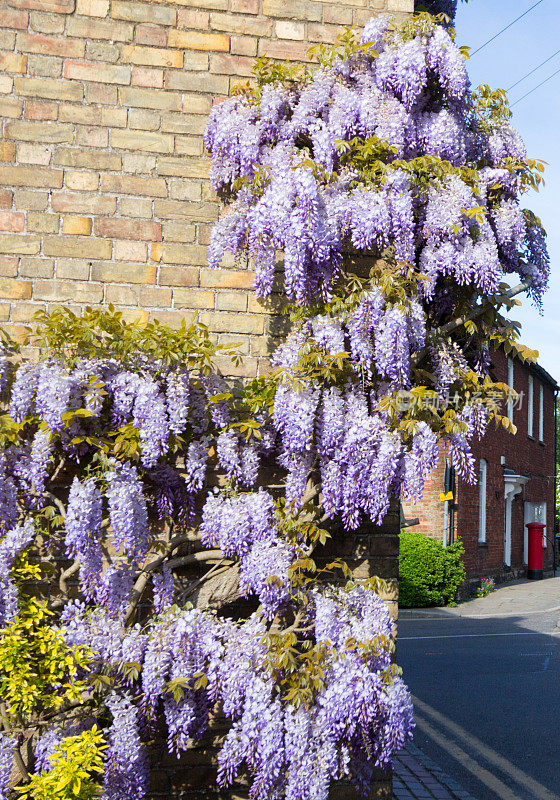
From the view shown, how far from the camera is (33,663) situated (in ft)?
10.4

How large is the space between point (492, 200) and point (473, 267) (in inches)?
21.7

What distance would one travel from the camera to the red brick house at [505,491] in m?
16.8

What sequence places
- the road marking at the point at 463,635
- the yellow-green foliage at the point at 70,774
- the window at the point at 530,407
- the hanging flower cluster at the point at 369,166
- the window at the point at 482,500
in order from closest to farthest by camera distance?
the yellow-green foliage at the point at 70,774 → the hanging flower cluster at the point at 369,166 → the road marking at the point at 463,635 → the window at the point at 482,500 → the window at the point at 530,407

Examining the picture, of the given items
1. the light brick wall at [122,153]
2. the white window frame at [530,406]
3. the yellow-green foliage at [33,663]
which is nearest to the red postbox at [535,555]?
the white window frame at [530,406]

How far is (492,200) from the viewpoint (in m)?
4.03

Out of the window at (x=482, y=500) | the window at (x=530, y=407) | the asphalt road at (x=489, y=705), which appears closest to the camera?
the asphalt road at (x=489, y=705)

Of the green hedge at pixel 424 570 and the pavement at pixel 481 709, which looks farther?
the green hedge at pixel 424 570

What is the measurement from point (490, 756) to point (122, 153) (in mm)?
5824

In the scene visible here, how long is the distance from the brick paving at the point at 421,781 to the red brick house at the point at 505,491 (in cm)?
814

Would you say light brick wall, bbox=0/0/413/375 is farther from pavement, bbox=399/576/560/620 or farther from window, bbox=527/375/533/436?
window, bbox=527/375/533/436

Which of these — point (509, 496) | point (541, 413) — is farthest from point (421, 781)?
point (541, 413)

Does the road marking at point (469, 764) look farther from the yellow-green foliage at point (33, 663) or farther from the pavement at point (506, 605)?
the pavement at point (506, 605)

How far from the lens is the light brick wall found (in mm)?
3785

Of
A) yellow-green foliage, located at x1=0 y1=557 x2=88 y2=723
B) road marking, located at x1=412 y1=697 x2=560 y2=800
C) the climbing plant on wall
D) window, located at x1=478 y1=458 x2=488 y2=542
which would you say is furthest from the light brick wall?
window, located at x1=478 y1=458 x2=488 y2=542
